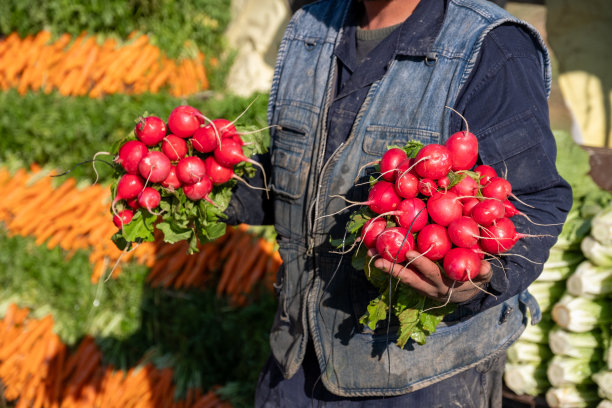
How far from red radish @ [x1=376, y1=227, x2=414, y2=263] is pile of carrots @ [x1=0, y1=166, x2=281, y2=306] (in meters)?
2.20

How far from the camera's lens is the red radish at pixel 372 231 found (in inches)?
48.5

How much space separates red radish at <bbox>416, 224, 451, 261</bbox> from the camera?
1193mm

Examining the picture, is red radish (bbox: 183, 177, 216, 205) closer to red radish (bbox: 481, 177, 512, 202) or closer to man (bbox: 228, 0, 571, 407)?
man (bbox: 228, 0, 571, 407)

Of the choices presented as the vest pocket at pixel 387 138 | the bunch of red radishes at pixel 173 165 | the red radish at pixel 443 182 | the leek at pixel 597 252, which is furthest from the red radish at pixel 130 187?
the leek at pixel 597 252

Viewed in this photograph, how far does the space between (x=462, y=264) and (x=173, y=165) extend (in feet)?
3.36

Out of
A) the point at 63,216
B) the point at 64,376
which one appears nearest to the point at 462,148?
the point at 64,376

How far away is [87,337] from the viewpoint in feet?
12.5

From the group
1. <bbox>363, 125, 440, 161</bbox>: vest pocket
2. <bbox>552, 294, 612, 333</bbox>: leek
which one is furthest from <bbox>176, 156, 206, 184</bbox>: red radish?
<bbox>552, 294, 612, 333</bbox>: leek

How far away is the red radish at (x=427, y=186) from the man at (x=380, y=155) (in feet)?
0.58

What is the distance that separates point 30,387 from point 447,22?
3836 millimetres

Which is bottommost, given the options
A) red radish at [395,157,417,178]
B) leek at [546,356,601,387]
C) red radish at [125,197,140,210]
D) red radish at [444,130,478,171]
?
leek at [546,356,601,387]

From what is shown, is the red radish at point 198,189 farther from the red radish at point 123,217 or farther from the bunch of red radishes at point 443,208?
the bunch of red radishes at point 443,208

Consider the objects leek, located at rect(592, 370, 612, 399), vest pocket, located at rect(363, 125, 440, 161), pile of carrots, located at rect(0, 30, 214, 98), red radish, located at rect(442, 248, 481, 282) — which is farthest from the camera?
pile of carrots, located at rect(0, 30, 214, 98)

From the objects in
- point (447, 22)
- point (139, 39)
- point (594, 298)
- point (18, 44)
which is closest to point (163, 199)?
point (447, 22)
